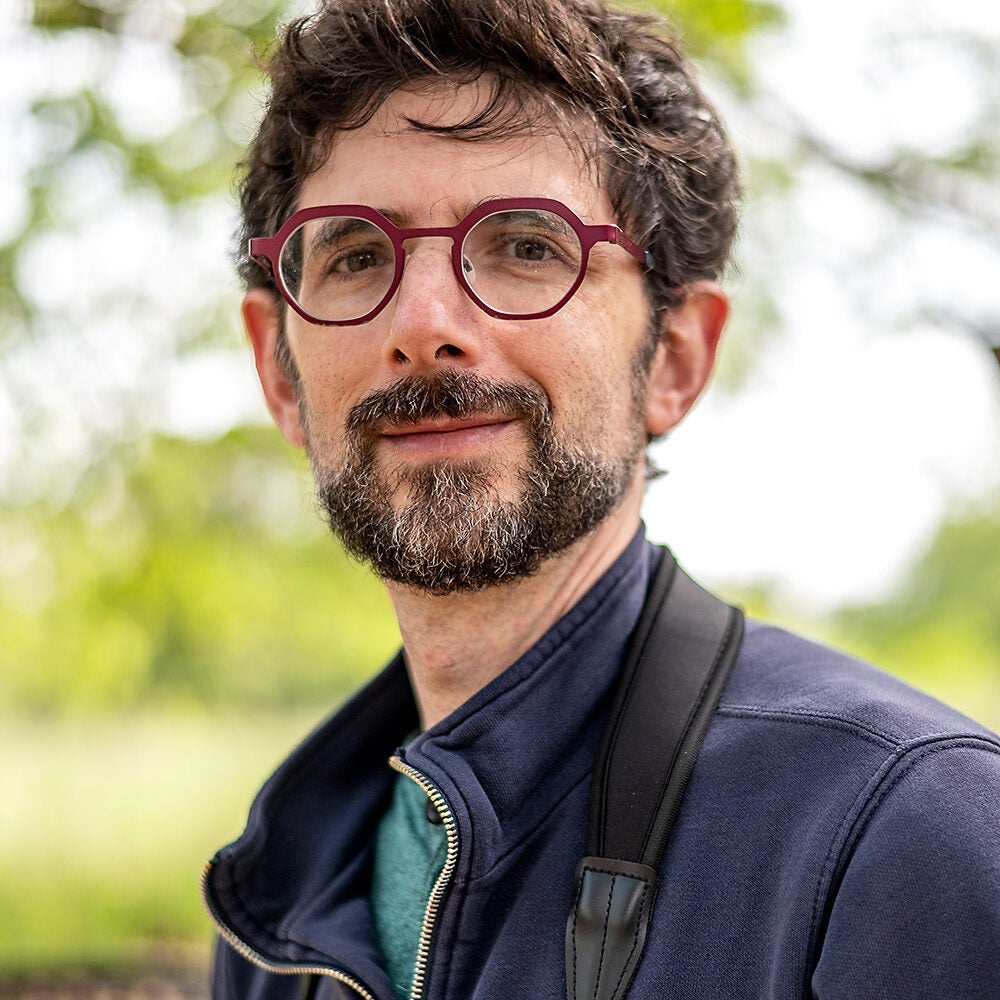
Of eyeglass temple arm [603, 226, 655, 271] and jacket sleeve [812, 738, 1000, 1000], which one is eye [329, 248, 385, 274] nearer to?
eyeglass temple arm [603, 226, 655, 271]

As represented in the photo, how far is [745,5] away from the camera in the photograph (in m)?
4.25

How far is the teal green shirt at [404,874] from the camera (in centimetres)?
181

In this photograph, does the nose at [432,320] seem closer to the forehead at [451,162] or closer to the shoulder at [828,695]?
the forehead at [451,162]

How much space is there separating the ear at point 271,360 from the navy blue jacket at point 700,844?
62cm

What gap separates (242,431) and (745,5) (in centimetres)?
317

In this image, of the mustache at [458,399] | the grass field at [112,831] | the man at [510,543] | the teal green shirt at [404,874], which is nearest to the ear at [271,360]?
the man at [510,543]

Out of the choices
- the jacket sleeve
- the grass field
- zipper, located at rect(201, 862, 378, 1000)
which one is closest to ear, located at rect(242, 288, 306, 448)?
zipper, located at rect(201, 862, 378, 1000)

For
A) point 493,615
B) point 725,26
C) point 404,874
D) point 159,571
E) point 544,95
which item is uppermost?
point 725,26

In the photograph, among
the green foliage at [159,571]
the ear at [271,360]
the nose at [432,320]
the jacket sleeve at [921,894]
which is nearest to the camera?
the jacket sleeve at [921,894]

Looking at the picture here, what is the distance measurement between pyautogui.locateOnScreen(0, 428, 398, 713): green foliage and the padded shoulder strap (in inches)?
158

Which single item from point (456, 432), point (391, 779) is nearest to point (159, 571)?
point (391, 779)

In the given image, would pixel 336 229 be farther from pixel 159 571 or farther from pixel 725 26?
pixel 159 571

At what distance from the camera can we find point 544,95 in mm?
1924

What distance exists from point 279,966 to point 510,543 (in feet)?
2.56
